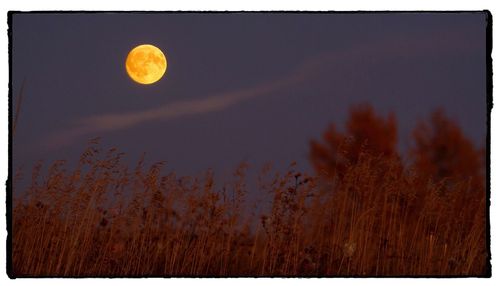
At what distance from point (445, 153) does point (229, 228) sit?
2384mm

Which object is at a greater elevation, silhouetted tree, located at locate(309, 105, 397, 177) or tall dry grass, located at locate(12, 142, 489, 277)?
silhouetted tree, located at locate(309, 105, 397, 177)

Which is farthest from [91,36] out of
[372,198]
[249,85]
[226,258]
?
[372,198]

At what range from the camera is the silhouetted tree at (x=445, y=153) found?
5328mm

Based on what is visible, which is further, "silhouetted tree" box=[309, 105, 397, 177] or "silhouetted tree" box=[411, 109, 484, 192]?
"silhouetted tree" box=[411, 109, 484, 192]

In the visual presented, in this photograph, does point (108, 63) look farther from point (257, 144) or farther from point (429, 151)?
point (429, 151)

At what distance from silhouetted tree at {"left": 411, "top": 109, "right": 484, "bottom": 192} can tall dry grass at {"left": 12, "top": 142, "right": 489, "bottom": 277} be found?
0.64ft

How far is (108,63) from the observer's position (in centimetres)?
539

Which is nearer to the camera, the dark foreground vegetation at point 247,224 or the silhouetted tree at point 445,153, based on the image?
the dark foreground vegetation at point 247,224

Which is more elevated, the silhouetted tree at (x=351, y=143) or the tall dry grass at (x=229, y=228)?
the silhouetted tree at (x=351, y=143)

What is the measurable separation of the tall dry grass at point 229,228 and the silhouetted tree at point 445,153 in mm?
194

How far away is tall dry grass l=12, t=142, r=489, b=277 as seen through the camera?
500 cm

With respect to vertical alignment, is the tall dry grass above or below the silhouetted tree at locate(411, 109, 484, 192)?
below

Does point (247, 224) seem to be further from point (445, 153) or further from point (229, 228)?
point (445, 153)

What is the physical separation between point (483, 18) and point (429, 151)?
1862 millimetres
